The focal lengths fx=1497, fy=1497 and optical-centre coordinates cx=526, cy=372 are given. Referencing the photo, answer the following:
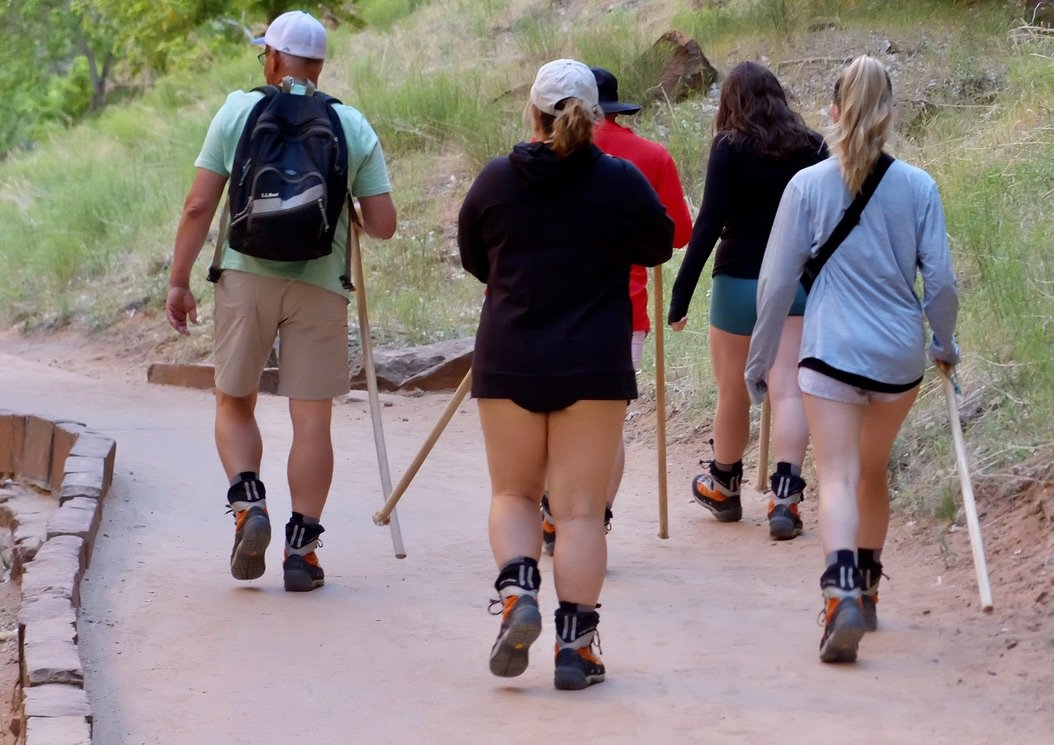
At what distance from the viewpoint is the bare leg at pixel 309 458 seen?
5379mm

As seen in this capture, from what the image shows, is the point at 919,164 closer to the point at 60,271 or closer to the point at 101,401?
the point at 101,401

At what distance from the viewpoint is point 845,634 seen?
168 inches

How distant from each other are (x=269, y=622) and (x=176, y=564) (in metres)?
1.05

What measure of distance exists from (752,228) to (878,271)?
1607 mm

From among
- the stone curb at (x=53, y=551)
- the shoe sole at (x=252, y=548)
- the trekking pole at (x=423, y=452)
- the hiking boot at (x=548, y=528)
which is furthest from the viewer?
the hiking boot at (x=548, y=528)

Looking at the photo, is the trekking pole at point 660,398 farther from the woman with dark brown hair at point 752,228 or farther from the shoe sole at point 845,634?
the shoe sole at point 845,634

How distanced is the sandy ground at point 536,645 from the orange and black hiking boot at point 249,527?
13 centimetres

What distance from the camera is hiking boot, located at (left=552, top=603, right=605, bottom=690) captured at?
14.0 ft

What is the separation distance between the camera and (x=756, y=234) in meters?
5.90

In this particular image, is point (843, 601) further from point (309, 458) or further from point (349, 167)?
point (349, 167)

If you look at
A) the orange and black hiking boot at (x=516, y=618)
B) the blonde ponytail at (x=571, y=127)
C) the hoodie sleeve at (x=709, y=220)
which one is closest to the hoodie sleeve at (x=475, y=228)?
the blonde ponytail at (x=571, y=127)

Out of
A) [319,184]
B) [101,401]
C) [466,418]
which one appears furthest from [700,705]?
[101,401]

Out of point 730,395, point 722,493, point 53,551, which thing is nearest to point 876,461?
point 730,395

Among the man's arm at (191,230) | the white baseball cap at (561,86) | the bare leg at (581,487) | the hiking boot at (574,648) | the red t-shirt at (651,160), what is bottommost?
the hiking boot at (574,648)
